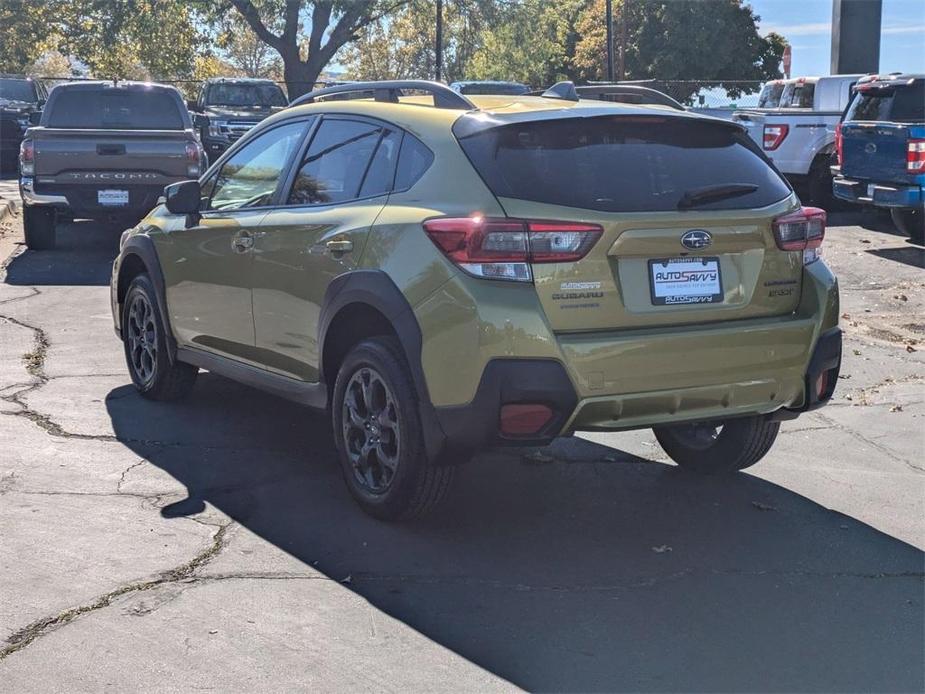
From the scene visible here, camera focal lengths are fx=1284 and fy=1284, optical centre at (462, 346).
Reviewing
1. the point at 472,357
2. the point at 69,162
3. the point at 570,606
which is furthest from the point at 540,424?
the point at 69,162

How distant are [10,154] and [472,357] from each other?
2511 cm

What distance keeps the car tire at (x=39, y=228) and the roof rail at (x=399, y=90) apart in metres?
8.49

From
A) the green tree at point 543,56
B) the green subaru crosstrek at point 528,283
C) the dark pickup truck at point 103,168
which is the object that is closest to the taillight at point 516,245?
the green subaru crosstrek at point 528,283

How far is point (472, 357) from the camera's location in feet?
15.3

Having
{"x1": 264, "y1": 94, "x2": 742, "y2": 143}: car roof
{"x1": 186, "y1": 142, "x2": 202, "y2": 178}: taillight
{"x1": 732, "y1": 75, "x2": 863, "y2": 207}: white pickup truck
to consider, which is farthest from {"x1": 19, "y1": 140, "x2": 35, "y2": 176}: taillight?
{"x1": 732, "y1": 75, "x2": 863, "y2": 207}: white pickup truck

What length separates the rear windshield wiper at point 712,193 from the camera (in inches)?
197

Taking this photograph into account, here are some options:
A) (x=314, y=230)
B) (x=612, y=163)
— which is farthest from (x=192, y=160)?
(x=612, y=163)

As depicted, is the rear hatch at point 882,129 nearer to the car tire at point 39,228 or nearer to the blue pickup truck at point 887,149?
the blue pickup truck at point 887,149

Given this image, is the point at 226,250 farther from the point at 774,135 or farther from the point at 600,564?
the point at 774,135

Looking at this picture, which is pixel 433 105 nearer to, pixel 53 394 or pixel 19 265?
pixel 53 394

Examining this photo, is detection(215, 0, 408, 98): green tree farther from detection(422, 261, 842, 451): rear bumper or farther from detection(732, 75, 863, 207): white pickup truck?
detection(422, 261, 842, 451): rear bumper

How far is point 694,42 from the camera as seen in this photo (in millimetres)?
53344

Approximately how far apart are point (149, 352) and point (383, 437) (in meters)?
2.65

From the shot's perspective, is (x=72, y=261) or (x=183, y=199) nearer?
(x=183, y=199)
